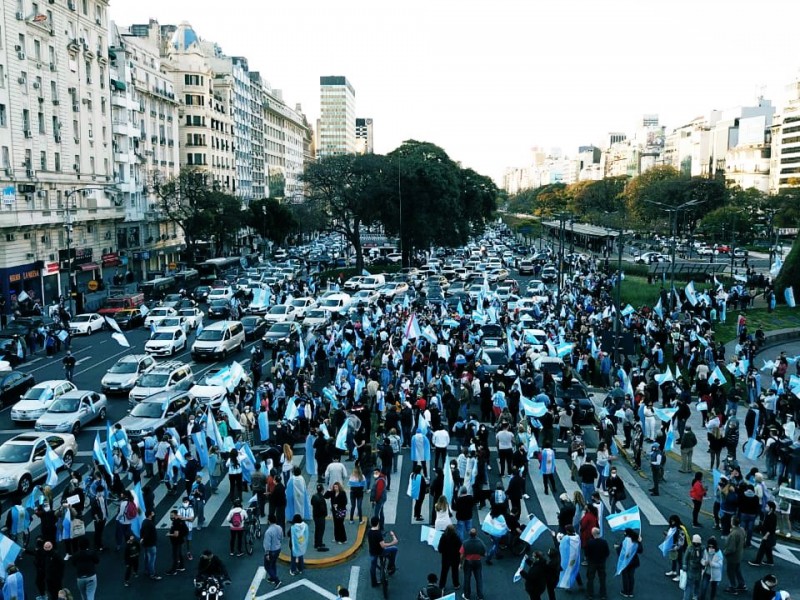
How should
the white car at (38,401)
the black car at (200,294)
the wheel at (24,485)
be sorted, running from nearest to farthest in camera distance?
the wheel at (24,485) < the white car at (38,401) < the black car at (200,294)

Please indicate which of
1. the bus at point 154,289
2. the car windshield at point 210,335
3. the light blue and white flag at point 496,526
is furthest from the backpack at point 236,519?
the bus at point 154,289

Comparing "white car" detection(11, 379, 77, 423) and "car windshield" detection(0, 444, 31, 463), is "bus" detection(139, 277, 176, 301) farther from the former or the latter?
"car windshield" detection(0, 444, 31, 463)

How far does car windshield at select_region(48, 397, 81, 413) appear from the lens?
73.6 ft

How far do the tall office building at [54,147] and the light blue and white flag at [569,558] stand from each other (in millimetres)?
35855

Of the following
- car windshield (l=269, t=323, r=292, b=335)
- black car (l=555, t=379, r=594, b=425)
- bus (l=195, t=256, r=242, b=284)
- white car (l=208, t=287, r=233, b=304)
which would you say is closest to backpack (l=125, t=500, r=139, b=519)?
black car (l=555, t=379, r=594, b=425)

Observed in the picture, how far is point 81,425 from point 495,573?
1457 centimetres

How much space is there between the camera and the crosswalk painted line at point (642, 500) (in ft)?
52.5

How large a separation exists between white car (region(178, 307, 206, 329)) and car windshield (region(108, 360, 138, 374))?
9.36 m

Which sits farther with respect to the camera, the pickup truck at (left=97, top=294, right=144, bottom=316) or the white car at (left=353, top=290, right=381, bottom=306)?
the white car at (left=353, top=290, right=381, bottom=306)

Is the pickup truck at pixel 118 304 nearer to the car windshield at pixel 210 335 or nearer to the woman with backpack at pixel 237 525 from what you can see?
the car windshield at pixel 210 335

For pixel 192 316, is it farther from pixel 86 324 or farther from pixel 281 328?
pixel 281 328

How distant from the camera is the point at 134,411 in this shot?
866 inches

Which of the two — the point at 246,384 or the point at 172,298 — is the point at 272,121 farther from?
the point at 246,384

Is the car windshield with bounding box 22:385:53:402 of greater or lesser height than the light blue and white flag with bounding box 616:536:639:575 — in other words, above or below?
below
